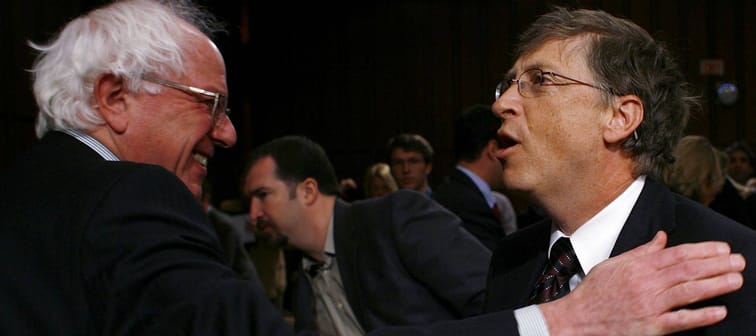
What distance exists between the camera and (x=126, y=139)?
1.59m

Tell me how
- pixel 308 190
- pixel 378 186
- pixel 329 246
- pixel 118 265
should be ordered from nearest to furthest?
pixel 118 265 → pixel 329 246 → pixel 308 190 → pixel 378 186

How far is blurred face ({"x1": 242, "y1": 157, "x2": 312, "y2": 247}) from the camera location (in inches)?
121

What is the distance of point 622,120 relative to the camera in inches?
66.9

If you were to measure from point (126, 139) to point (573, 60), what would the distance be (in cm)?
91

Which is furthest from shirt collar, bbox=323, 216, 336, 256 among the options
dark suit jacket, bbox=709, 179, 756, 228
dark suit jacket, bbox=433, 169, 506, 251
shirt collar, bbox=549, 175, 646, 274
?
dark suit jacket, bbox=709, 179, 756, 228

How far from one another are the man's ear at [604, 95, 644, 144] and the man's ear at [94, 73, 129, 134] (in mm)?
955

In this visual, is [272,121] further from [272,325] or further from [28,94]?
[272,325]

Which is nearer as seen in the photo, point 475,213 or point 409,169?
point 475,213

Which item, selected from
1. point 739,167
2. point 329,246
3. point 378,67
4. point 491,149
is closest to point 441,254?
point 329,246

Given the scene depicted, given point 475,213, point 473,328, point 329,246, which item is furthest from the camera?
point 475,213

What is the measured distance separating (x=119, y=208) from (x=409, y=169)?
412 centimetres

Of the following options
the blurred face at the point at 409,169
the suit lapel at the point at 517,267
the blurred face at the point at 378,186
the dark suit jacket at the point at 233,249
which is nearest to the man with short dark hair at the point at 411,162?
the blurred face at the point at 409,169

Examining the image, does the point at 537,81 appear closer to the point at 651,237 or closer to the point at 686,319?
the point at 651,237

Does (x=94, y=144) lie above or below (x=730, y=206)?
above
